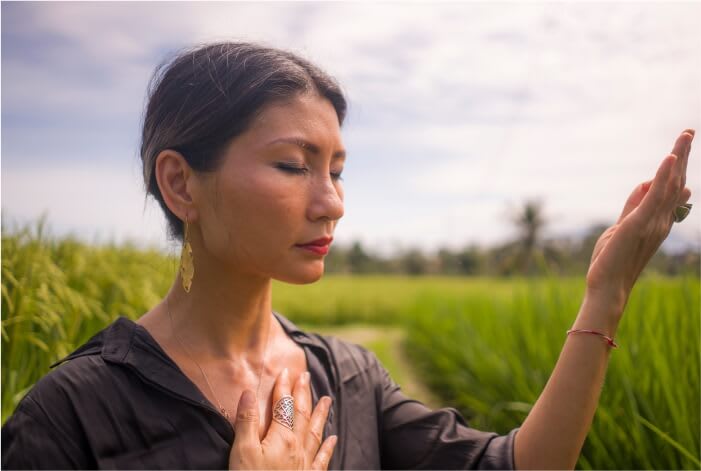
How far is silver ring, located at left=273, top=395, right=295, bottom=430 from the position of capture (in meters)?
1.36

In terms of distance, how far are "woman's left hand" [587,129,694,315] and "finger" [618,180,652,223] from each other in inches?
1.4

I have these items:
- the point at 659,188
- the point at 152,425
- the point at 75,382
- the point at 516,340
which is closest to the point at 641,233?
the point at 659,188

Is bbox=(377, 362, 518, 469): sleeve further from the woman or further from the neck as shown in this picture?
the neck

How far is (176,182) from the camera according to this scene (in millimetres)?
1390

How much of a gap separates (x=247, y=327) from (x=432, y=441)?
0.52 m

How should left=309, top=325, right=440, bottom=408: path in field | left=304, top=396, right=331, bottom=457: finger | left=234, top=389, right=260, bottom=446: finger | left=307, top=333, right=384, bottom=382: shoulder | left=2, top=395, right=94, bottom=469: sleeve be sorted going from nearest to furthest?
left=2, top=395, right=94, bottom=469: sleeve < left=234, top=389, right=260, bottom=446: finger < left=304, top=396, right=331, bottom=457: finger < left=307, top=333, right=384, bottom=382: shoulder < left=309, top=325, right=440, bottom=408: path in field

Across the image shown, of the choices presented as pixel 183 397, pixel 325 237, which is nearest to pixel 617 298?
pixel 325 237

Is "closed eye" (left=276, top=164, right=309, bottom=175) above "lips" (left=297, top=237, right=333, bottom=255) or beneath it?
above

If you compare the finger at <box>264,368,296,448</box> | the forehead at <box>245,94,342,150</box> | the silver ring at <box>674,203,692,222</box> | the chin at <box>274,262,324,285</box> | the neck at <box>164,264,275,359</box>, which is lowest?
the finger at <box>264,368,296,448</box>

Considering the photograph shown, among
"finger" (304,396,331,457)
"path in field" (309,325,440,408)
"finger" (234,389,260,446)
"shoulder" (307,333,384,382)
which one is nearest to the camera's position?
"finger" (234,389,260,446)

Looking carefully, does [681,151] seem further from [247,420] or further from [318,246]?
[247,420]

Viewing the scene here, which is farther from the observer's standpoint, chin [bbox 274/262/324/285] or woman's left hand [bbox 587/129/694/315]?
chin [bbox 274/262/324/285]

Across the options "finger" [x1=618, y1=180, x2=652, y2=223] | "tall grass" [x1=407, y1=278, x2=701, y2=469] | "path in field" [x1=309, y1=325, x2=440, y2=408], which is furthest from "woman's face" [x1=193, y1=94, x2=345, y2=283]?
"path in field" [x1=309, y1=325, x2=440, y2=408]

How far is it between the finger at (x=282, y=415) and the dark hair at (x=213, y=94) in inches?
17.9
